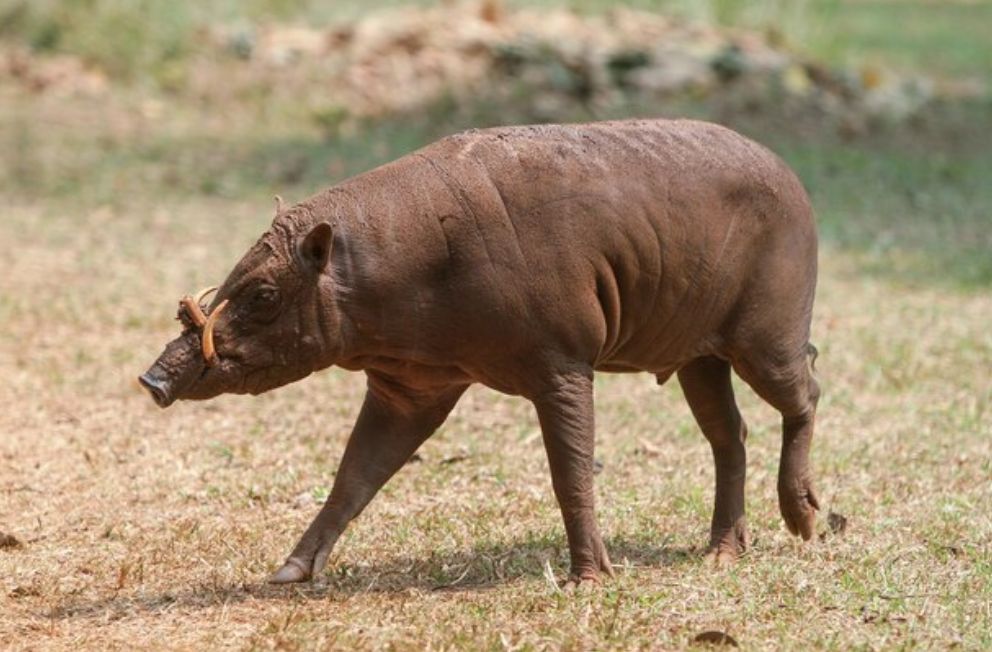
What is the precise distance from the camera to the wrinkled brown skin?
521cm

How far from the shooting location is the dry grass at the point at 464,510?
16.8ft

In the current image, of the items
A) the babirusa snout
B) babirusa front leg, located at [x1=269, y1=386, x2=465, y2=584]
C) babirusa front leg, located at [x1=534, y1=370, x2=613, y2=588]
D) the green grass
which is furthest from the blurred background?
the babirusa snout

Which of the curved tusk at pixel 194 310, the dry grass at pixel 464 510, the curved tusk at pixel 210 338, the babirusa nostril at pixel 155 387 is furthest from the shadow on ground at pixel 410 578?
the curved tusk at pixel 194 310

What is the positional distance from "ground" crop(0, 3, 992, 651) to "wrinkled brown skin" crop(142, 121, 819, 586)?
1.22ft

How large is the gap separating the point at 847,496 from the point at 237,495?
245cm

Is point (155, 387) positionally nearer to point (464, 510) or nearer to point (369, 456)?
point (369, 456)

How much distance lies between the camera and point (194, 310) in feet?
16.8

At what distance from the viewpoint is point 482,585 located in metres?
5.59

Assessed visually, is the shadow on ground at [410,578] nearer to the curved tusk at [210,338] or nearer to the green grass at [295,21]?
the curved tusk at [210,338]

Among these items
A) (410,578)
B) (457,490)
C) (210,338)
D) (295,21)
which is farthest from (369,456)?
(295,21)

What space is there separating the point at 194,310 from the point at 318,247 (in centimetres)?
42

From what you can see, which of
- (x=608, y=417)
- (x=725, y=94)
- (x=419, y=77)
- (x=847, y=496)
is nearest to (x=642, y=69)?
(x=725, y=94)

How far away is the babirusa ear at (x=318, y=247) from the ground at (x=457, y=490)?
107 cm

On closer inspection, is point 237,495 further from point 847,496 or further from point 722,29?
point 722,29
